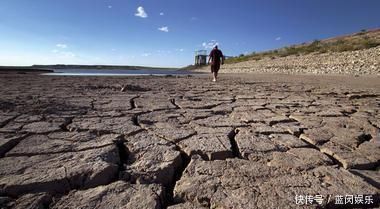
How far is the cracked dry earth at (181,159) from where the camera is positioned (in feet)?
4.47

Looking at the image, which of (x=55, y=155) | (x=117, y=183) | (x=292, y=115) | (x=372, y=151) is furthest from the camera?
(x=292, y=115)

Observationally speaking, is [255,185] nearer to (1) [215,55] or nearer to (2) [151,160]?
(2) [151,160]

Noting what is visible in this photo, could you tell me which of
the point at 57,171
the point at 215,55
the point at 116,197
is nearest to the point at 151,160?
the point at 116,197

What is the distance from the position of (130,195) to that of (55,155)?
787 mm

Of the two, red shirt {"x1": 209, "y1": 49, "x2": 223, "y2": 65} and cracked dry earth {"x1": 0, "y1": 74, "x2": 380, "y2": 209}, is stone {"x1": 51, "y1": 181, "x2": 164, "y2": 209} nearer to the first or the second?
cracked dry earth {"x1": 0, "y1": 74, "x2": 380, "y2": 209}

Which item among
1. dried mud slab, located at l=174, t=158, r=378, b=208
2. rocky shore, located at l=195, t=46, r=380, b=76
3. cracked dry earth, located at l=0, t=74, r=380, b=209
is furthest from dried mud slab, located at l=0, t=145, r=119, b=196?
rocky shore, located at l=195, t=46, r=380, b=76

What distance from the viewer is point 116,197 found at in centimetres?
133

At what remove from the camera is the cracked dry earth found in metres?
1.36

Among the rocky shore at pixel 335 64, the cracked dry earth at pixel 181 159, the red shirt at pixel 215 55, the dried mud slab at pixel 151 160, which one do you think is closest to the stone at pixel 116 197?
the cracked dry earth at pixel 181 159

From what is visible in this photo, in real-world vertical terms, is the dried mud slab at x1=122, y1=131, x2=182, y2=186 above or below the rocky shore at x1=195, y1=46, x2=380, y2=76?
below

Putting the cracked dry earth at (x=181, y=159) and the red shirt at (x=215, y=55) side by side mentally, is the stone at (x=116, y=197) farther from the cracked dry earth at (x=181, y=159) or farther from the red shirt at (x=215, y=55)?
the red shirt at (x=215, y=55)

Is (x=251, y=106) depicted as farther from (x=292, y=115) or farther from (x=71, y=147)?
(x=71, y=147)

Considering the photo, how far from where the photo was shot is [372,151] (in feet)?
6.48

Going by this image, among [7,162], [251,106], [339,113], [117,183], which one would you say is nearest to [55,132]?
[7,162]
